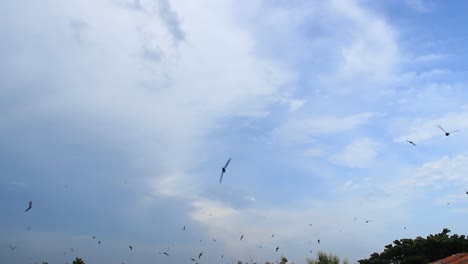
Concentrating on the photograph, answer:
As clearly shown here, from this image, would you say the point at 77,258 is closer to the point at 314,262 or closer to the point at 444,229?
the point at 314,262

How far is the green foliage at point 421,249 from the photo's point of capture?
47.7 meters

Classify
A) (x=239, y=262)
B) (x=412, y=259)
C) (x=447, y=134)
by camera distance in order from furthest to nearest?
(x=239, y=262) < (x=412, y=259) < (x=447, y=134)

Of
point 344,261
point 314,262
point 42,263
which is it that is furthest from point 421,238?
point 42,263

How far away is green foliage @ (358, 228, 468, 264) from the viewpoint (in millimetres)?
47719

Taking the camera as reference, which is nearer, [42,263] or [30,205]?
[30,205]

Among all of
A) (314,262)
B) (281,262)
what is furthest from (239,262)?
(314,262)

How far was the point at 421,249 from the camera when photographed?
162 feet

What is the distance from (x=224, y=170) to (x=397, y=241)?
4270 cm

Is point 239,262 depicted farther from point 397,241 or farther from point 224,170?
point 224,170

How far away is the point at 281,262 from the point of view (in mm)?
54781

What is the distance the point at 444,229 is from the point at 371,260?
34.4ft

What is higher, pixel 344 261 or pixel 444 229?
pixel 444 229

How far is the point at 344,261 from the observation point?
52.4 meters

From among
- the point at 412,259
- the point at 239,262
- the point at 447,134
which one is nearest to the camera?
the point at 447,134
